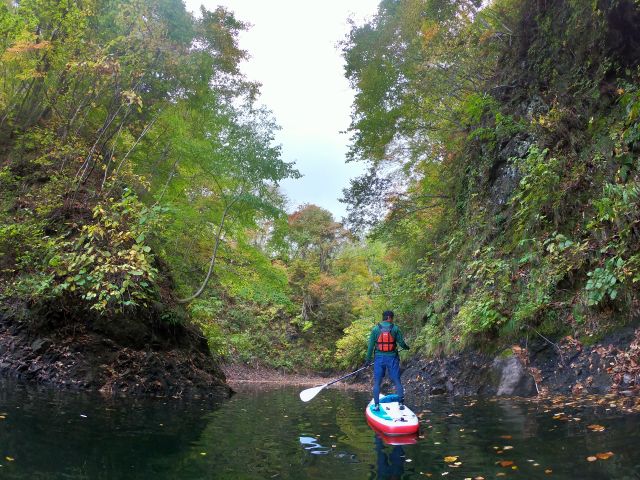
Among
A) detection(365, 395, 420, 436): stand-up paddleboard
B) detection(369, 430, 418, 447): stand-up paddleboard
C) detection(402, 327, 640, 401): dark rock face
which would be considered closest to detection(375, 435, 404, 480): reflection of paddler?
detection(369, 430, 418, 447): stand-up paddleboard

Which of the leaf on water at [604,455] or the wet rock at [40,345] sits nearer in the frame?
the leaf on water at [604,455]

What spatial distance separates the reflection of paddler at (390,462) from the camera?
4.41 metres

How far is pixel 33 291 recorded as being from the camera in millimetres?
10117

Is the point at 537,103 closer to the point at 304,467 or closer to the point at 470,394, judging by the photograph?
the point at 470,394

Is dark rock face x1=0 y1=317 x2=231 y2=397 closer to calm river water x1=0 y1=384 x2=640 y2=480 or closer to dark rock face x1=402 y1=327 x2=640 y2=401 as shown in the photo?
calm river water x1=0 y1=384 x2=640 y2=480

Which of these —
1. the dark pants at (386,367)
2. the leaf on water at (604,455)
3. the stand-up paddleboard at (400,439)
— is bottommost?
the stand-up paddleboard at (400,439)

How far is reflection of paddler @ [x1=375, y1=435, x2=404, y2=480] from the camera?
441cm

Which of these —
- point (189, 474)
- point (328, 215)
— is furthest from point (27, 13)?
point (328, 215)

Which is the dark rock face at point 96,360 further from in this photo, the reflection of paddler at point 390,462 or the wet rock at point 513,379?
the reflection of paddler at point 390,462

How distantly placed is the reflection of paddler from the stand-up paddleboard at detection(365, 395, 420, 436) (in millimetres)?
451

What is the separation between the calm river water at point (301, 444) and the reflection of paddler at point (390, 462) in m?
0.02

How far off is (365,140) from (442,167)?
3073 mm

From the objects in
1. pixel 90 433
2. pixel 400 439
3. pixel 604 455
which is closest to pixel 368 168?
pixel 400 439

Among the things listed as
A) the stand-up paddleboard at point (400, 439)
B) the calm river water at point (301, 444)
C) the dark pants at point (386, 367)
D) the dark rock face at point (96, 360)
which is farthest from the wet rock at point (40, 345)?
the stand-up paddleboard at point (400, 439)
